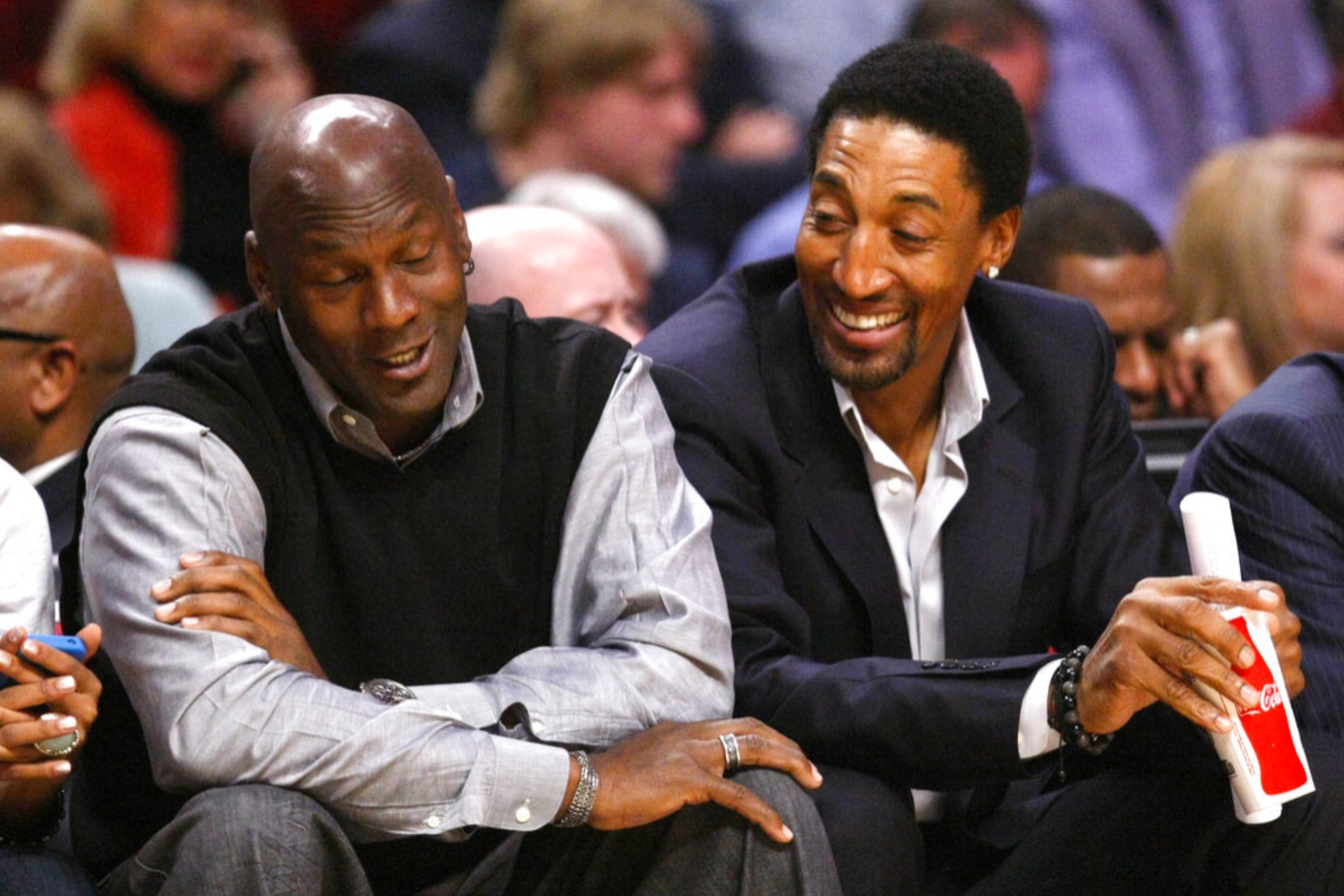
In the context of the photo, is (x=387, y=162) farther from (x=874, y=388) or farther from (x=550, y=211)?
(x=550, y=211)

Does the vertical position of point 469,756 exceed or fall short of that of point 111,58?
it falls short

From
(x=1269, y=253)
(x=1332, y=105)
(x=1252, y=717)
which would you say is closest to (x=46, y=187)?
(x=1269, y=253)

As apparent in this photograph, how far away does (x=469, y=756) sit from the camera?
237 cm

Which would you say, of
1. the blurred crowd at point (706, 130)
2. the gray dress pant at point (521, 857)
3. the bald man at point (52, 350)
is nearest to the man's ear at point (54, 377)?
the bald man at point (52, 350)

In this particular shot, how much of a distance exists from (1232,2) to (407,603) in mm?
4432

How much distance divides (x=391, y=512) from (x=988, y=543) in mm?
903

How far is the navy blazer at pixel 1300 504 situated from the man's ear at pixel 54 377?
181 cm

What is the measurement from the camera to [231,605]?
7.91ft

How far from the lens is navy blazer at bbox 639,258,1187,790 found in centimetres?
287

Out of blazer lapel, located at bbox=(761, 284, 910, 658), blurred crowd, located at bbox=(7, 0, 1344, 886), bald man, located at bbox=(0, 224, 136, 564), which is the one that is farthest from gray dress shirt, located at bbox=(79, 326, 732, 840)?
blurred crowd, located at bbox=(7, 0, 1344, 886)

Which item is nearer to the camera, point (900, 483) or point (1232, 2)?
point (900, 483)

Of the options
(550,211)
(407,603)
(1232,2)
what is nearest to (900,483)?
(407,603)

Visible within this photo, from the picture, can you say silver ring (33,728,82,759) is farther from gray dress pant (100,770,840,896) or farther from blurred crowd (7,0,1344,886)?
blurred crowd (7,0,1344,886)

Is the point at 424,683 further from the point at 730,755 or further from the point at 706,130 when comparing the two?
the point at 706,130
